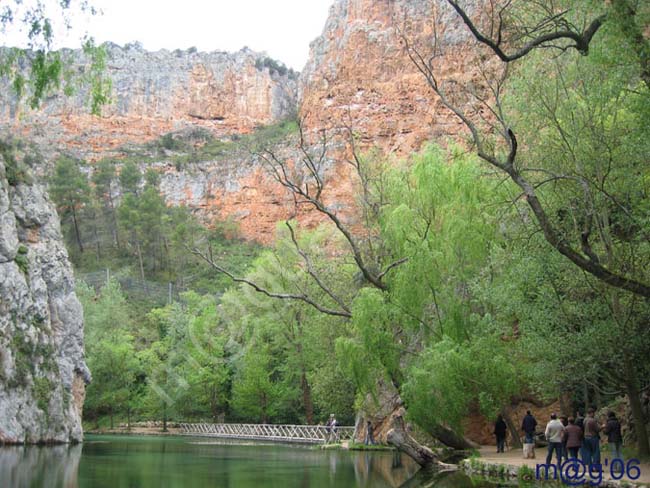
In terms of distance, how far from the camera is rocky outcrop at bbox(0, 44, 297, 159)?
97.1m

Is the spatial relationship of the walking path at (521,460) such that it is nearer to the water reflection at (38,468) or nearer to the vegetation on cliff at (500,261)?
the vegetation on cliff at (500,261)

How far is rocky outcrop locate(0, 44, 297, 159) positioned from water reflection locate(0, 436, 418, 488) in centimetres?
7660

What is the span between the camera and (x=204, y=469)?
18.2 metres

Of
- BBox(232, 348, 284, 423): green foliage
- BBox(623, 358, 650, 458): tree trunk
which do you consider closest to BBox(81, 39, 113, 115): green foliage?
BBox(623, 358, 650, 458): tree trunk

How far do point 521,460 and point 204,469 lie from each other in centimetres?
777

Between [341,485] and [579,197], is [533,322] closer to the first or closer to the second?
[579,197]

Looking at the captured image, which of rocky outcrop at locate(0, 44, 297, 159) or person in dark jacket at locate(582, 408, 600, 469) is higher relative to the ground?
rocky outcrop at locate(0, 44, 297, 159)

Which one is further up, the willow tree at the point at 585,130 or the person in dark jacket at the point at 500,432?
the willow tree at the point at 585,130

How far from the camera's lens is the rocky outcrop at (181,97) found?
97.1 meters

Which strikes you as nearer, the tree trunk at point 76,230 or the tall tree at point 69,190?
the tall tree at point 69,190

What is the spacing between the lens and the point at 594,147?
14.6 meters

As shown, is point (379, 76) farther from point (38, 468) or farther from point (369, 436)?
point (38, 468)

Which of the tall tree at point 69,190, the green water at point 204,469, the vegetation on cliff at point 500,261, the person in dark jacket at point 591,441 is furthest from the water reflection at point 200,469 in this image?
the tall tree at point 69,190

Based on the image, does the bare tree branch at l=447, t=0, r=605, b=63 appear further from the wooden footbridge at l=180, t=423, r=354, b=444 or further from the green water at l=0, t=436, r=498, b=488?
the wooden footbridge at l=180, t=423, r=354, b=444
